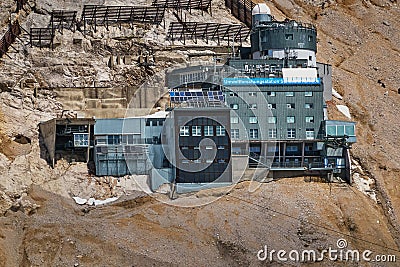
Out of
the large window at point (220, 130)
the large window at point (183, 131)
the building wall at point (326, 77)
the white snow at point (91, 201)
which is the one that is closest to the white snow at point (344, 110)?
the building wall at point (326, 77)

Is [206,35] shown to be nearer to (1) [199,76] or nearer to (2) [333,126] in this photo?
(1) [199,76]

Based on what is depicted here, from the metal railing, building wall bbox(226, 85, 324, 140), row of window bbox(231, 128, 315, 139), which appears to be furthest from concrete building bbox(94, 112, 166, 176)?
the metal railing

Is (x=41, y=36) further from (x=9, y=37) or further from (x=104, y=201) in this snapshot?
(x=104, y=201)

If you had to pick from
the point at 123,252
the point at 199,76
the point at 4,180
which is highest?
the point at 199,76

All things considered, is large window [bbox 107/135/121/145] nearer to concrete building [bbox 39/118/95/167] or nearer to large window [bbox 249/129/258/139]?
concrete building [bbox 39/118/95/167]

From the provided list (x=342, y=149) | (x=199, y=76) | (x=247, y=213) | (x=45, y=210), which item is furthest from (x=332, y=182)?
(x=45, y=210)

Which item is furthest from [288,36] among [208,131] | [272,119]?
[208,131]
